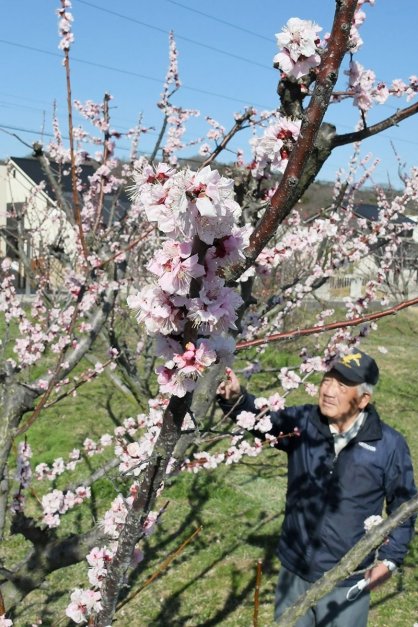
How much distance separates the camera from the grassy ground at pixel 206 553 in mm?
4406

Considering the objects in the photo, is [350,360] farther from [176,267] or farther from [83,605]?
[176,267]

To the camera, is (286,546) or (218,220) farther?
(286,546)

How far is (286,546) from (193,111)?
17.3 feet

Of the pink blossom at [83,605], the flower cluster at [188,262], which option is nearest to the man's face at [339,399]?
the pink blossom at [83,605]

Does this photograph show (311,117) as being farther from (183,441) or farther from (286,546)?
(286,546)

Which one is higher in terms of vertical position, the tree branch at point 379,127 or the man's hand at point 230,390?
the tree branch at point 379,127

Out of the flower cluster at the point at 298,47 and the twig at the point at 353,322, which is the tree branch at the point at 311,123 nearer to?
the flower cluster at the point at 298,47

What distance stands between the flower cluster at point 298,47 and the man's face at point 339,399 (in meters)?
1.87

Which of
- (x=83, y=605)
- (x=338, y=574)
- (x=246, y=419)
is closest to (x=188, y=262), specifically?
(x=338, y=574)

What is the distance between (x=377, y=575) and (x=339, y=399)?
0.81 meters

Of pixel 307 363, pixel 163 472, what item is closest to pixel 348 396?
pixel 307 363

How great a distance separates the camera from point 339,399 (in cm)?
301

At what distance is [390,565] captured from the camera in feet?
9.30

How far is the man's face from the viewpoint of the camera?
3000 mm
